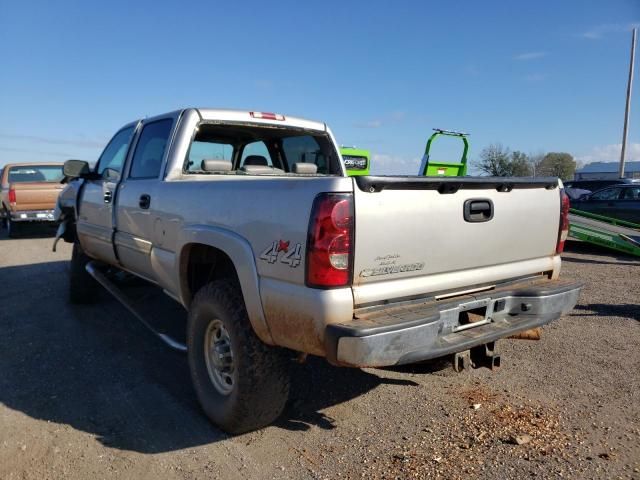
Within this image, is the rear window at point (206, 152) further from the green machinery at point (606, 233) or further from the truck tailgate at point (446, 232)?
the green machinery at point (606, 233)

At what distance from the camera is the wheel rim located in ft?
10.5

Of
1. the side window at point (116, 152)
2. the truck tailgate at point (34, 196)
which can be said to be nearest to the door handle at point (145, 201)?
the side window at point (116, 152)

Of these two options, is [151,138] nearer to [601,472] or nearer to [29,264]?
[601,472]

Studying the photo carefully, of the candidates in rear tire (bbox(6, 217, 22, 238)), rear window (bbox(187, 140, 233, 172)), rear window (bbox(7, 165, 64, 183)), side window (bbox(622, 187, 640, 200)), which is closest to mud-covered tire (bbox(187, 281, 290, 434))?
rear window (bbox(187, 140, 233, 172))

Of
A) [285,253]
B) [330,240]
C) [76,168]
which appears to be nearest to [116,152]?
[76,168]

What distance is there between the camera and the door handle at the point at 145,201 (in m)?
4.01

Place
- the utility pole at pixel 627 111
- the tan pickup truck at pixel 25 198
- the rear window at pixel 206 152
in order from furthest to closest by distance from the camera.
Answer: the utility pole at pixel 627 111, the tan pickup truck at pixel 25 198, the rear window at pixel 206 152

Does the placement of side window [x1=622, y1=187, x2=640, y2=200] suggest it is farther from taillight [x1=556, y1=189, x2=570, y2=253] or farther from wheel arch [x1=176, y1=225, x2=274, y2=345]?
wheel arch [x1=176, y1=225, x2=274, y2=345]

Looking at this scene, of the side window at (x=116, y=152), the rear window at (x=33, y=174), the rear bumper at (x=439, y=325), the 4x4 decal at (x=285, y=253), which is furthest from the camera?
the rear window at (x=33, y=174)

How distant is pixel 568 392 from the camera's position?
146 inches

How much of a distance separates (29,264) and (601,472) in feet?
30.0

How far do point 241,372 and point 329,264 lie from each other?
952mm

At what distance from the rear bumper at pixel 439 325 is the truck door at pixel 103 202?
327cm

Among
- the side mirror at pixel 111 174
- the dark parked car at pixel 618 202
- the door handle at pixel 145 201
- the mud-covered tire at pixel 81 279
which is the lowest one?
the mud-covered tire at pixel 81 279
